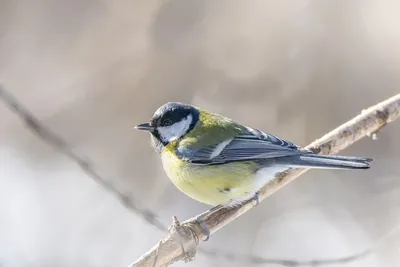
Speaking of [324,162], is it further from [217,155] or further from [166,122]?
[166,122]

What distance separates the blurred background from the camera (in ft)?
9.82

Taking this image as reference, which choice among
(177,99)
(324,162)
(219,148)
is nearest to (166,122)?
(219,148)

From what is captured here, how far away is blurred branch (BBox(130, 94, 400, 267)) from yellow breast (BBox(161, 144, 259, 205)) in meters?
0.04

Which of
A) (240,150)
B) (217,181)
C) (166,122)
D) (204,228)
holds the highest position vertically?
(166,122)

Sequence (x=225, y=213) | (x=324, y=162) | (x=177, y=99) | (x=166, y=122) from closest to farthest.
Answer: (x=324, y=162)
(x=225, y=213)
(x=166, y=122)
(x=177, y=99)

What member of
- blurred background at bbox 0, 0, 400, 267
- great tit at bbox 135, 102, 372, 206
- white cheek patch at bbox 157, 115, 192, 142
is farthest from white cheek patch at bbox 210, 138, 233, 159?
blurred background at bbox 0, 0, 400, 267

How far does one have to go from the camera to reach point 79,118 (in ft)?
11.7

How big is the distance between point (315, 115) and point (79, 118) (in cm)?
132

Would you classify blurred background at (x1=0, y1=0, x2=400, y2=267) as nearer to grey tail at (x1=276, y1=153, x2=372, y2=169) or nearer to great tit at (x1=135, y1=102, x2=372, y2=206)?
great tit at (x1=135, y1=102, x2=372, y2=206)

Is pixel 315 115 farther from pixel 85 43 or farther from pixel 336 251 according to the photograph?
pixel 85 43

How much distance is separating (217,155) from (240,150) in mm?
71

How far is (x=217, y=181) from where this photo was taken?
185 cm

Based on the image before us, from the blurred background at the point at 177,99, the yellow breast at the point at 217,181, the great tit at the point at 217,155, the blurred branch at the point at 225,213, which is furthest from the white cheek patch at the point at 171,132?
the blurred background at the point at 177,99

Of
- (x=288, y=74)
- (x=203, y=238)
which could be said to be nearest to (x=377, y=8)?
(x=288, y=74)
